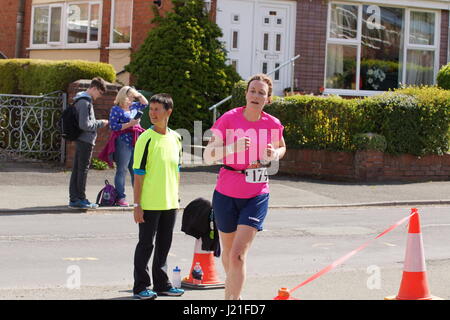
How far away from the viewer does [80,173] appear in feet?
42.5

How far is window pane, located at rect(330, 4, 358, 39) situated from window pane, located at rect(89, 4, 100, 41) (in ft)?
23.1

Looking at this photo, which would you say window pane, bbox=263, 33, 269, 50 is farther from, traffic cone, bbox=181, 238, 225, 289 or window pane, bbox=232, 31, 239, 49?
traffic cone, bbox=181, 238, 225, 289

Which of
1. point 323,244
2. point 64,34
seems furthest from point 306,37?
point 323,244

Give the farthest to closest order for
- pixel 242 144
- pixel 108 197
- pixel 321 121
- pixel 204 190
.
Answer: pixel 321 121 < pixel 204 190 < pixel 108 197 < pixel 242 144

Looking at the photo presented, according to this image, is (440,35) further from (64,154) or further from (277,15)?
(64,154)

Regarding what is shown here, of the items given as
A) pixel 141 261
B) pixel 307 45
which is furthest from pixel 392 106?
pixel 141 261

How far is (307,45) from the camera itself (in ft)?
77.5

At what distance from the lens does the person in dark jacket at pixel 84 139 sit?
12820 millimetres

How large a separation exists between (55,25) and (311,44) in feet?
27.8

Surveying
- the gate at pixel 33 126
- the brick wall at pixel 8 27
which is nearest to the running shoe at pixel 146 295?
the gate at pixel 33 126

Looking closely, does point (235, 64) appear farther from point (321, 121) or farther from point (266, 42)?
point (321, 121)

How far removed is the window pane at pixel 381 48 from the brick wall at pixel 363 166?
6820 millimetres
